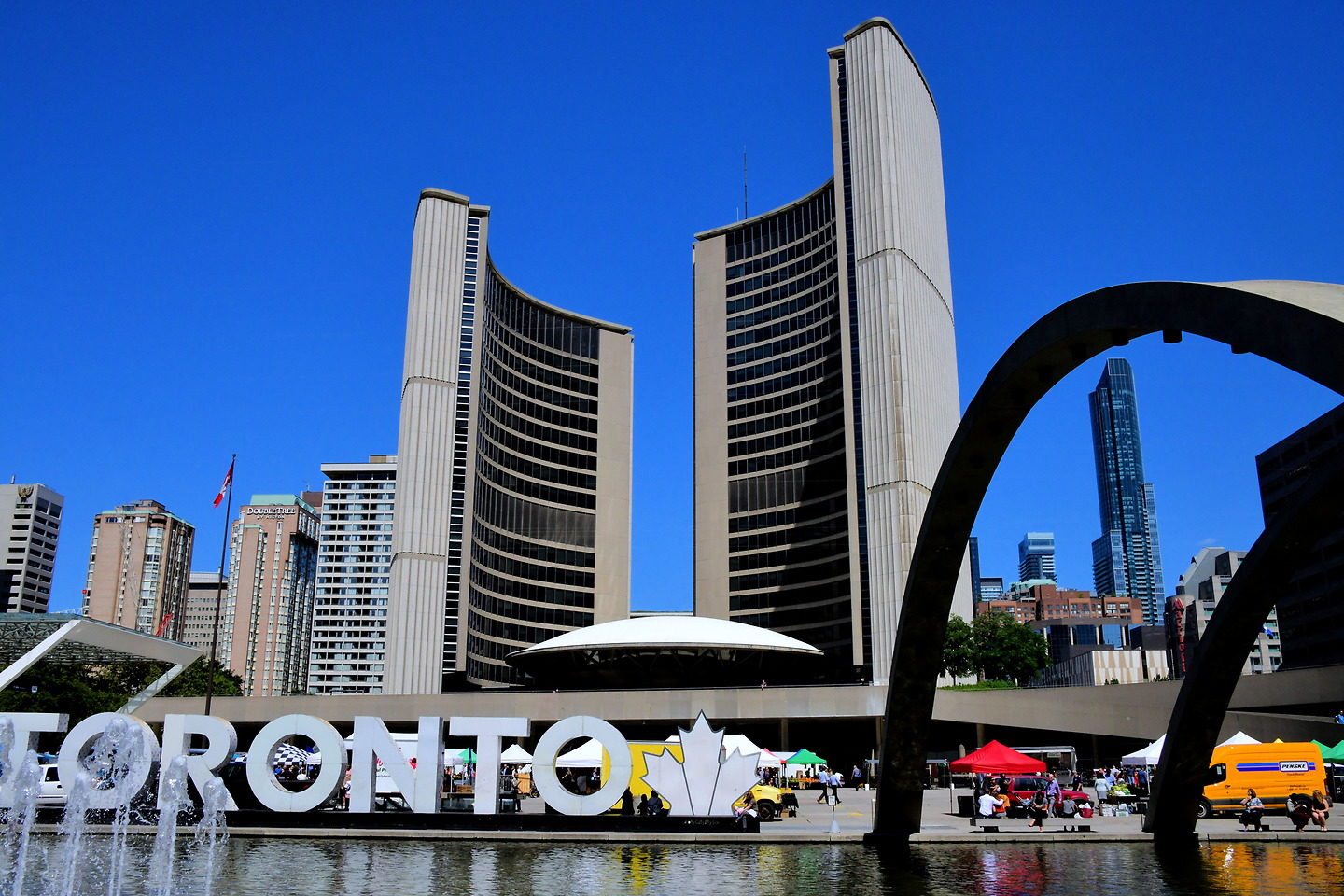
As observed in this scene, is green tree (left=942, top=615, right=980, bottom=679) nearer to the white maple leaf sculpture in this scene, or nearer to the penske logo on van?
the penske logo on van

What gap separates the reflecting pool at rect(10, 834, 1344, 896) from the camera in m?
19.3

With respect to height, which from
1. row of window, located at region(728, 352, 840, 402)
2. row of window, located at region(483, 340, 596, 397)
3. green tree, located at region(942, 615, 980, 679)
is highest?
row of window, located at region(483, 340, 596, 397)

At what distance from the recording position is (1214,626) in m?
23.9

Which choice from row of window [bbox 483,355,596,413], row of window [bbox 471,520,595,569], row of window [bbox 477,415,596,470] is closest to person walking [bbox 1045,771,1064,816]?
row of window [bbox 471,520,595,569]

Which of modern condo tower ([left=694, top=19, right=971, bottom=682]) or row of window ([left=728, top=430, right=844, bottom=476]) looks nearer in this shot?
modern condo tower ([left=694, top=19, right=971, bottom=682])

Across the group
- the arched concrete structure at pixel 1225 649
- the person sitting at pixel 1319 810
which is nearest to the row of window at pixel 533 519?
the person sitting at pixel 1319 810

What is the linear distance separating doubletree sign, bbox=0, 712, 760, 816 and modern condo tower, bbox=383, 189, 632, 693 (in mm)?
67126

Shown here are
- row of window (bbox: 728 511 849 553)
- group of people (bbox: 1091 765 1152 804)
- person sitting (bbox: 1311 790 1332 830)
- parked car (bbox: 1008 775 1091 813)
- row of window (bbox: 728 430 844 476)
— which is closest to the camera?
person sitting (bbox: 1311 790 1332 830)

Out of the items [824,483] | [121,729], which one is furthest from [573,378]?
[121,729]

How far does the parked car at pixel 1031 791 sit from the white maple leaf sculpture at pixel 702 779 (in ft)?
39.7

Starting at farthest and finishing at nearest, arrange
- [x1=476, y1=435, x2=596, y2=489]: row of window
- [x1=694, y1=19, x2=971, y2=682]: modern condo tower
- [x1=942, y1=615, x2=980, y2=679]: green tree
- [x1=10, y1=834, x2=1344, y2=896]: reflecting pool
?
[x1=476, y1=435, x2=596, y2=489]: row of window → [x1=694, y1=19, x2=971, y2=682]: modern condo tower → [x1=942, y1=615, x2=980, y2=679]: green tree → [x1=10, y1=834, x2=1344, y2=896]: reflecting pool

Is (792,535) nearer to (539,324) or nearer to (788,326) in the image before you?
(788,326)

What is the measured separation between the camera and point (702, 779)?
32094 mm

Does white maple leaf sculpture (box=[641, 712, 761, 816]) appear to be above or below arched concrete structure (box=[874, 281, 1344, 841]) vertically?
below
